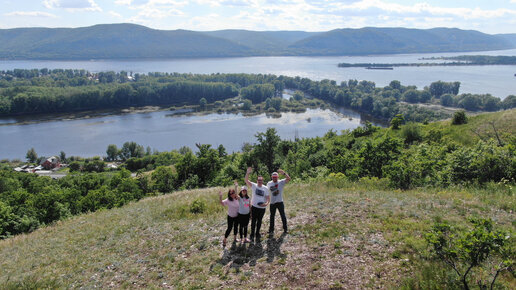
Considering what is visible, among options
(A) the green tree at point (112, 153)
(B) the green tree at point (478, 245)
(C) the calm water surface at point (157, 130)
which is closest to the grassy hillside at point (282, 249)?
(B) the green tree at point (478, 245)

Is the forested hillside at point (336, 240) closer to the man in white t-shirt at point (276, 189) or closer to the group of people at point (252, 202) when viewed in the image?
the group of people at point (252, 202)

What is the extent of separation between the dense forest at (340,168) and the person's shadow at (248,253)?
1100cm

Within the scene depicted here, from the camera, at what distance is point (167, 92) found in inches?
7200

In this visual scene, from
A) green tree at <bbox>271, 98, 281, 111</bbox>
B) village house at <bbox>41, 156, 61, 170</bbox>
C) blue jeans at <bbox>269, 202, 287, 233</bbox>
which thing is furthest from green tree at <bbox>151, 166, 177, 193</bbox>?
green tree at <bbox>271, 98, 281, 111</bbox>

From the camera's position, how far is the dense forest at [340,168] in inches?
763

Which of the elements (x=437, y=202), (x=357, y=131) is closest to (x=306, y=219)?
(x=437, y=202)

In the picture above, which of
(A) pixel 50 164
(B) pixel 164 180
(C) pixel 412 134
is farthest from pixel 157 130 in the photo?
(C) pixel 412 134

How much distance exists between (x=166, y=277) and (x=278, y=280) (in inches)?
158

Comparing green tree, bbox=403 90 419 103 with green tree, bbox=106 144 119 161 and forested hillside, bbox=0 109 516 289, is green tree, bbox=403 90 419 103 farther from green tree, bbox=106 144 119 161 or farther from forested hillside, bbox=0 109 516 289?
forested hillside, bbox=0 109 516 289

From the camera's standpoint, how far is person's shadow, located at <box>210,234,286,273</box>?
37.3ft

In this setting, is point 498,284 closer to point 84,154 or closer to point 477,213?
point 477,213

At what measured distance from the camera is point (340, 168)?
93.0 ft

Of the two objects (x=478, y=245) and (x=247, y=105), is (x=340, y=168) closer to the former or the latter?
(x=478, y=245)

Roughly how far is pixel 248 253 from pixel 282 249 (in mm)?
1283
